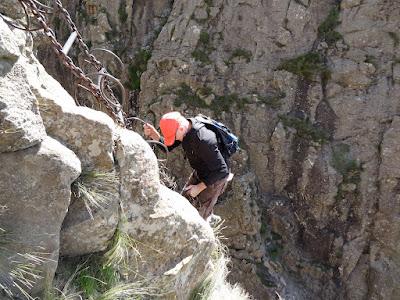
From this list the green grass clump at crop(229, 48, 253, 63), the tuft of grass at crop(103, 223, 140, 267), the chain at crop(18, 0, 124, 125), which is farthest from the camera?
the green grass clump at crop(229, 48, 253, 63)

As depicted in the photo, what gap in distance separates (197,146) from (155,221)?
4.91 feet

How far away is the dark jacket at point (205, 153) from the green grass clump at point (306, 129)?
6674 millimetres

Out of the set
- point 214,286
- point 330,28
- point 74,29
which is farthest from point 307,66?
point 214,286

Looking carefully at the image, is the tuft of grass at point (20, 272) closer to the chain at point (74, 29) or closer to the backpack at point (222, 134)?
the chain at point (74, 29)

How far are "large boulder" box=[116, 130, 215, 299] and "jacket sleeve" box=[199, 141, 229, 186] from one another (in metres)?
1.07

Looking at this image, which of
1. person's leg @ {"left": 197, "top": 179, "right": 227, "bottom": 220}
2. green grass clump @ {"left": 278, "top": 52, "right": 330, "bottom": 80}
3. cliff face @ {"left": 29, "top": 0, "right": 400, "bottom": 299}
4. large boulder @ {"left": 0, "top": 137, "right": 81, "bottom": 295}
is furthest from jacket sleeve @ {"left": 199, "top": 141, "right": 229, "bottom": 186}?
green grass clump @ {"left": 278, "top": 52, "right": 330, "bottom": 80}

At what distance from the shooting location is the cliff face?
1061 cm

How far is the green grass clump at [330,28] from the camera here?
38.1 ft

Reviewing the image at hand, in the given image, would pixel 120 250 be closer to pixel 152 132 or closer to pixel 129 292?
pixel 129 292

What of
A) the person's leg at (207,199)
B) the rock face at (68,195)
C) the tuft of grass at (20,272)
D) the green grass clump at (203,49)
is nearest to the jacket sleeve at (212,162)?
the person's leg at (207,199)

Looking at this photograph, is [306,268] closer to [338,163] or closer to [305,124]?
[338,163]

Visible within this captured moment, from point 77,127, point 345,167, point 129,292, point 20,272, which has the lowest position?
point 345,167

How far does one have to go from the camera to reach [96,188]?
3031 mm

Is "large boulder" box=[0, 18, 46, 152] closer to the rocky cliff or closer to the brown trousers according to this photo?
the rocky cliff
